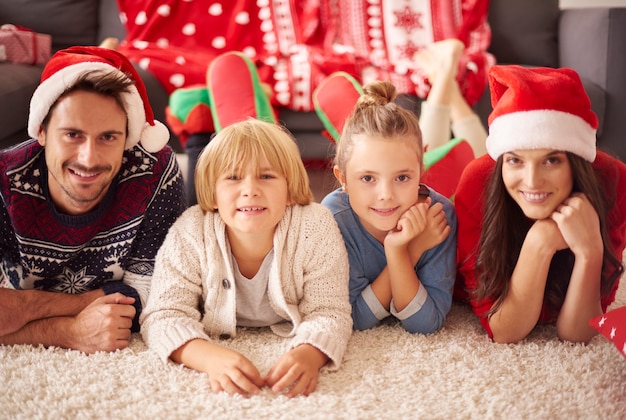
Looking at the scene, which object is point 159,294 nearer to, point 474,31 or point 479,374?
point 479,374

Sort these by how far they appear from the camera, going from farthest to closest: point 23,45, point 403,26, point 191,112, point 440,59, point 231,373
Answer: point 403,26
point 23,45
point 440,59
point 191,112
point 231,373

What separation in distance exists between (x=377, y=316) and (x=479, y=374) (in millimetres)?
259

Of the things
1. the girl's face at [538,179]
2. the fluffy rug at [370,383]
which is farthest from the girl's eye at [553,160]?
the fluffy rug at [370,383]

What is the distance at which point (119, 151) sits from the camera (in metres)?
1.23

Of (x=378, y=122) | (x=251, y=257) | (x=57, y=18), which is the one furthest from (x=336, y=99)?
(x=57, y=18)

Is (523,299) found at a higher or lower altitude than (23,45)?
lower

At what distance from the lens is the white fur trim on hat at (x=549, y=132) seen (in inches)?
43.6

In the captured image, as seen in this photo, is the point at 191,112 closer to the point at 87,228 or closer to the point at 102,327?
the point at 87,228

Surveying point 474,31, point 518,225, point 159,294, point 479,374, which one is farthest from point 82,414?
point 474,31

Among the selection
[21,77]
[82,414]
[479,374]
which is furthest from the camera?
[21,77]

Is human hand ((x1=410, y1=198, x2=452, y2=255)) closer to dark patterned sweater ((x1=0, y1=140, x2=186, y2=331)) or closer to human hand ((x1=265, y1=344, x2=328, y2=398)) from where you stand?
human hand ((x1=265, y1=344, x2=328, y2=398))

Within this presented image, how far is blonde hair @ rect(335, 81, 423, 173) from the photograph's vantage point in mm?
1242

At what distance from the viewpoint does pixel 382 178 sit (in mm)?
1239

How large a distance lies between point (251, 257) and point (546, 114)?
0.63 meters
